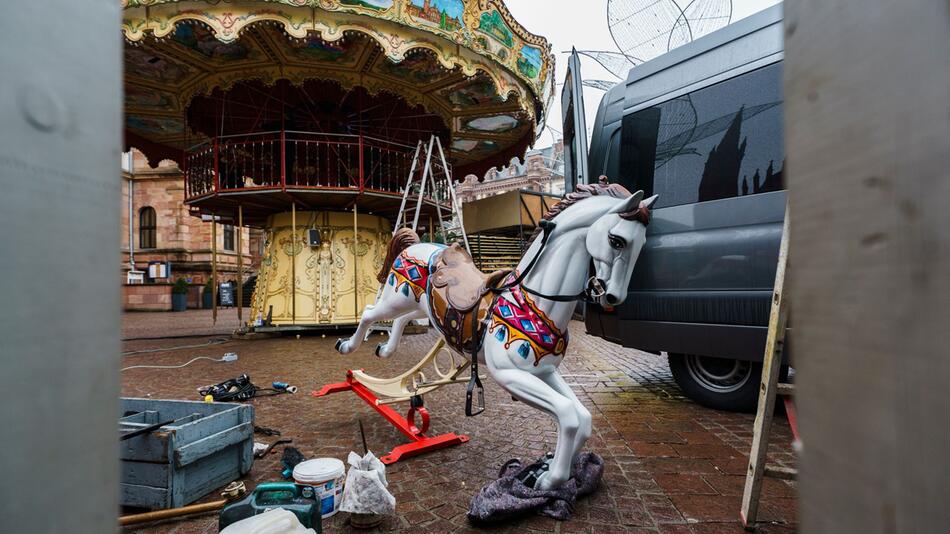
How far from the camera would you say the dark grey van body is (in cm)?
371

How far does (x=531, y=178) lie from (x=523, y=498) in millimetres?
46147

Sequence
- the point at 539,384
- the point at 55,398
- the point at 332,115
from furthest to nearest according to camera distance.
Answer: the point at 332,115, the point at 539,384, the point at 55,398

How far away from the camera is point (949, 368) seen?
37 centimetres

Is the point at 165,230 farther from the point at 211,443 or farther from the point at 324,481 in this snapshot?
the point at 324,481

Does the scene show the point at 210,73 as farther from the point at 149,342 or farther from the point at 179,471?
the point at 179,471

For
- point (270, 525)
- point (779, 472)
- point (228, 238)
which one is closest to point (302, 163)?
point (270, 525)

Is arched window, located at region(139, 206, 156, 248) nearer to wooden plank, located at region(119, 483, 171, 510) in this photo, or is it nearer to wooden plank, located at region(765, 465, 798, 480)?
wooden plank, located at region(119, 483, 171, 510)

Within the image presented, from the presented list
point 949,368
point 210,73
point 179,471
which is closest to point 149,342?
point 210,73

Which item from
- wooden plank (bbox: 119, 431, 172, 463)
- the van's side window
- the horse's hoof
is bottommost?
the horse's hoof

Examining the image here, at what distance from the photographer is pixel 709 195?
4.04m

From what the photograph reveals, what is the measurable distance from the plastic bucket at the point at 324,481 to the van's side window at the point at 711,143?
3697 millimetres

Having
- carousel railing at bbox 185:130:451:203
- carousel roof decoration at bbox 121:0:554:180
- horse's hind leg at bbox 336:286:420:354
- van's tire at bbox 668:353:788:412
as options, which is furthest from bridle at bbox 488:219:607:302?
carousel railing at bbox 185:130:451:203

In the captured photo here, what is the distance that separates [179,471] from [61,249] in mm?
2623

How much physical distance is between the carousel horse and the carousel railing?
23.0 feet
